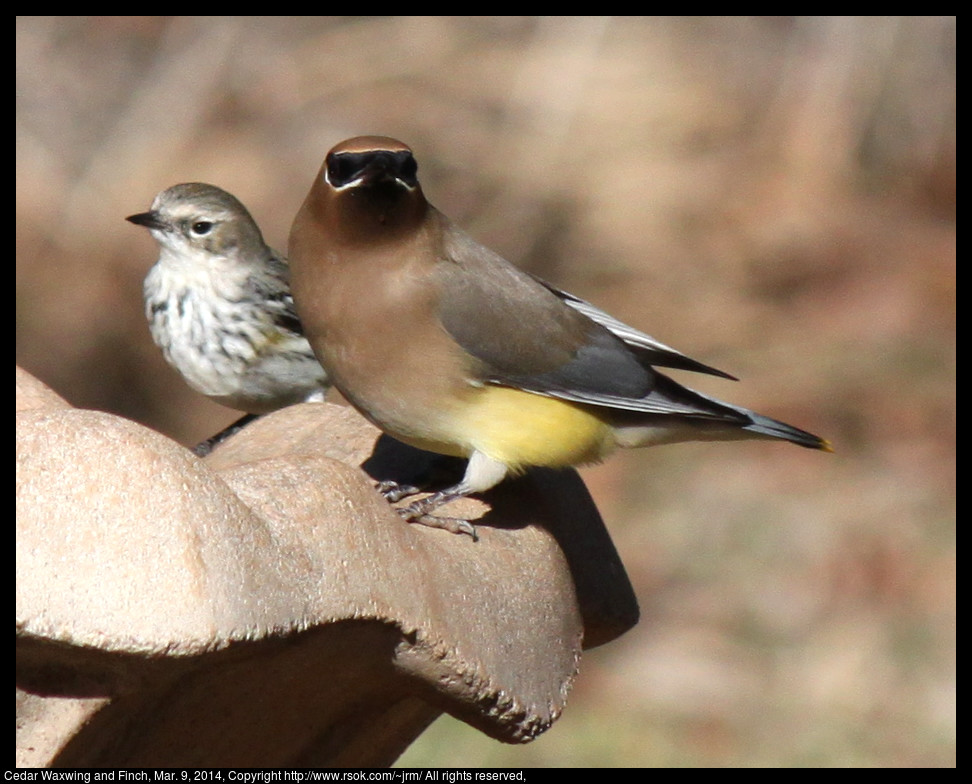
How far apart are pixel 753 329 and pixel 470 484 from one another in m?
6.69

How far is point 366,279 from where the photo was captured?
412 cm

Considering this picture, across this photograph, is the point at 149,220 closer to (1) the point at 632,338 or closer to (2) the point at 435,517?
(1) the point at 632,338

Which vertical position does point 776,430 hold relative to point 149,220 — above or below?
below

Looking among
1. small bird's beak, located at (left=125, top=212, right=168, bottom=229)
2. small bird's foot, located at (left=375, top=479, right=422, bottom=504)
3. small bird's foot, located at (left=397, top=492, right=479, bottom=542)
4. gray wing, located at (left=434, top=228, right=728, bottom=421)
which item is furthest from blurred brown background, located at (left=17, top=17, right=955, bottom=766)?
small bird's foot, located at (left=397, top=492, right=479, bottom=542)

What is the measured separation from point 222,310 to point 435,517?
73.8 inches

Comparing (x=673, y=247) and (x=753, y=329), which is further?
(x=673, y=247)

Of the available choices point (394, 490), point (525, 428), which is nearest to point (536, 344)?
point (525, 428)

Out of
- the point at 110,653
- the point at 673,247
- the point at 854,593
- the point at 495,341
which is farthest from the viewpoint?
the point at 673,247

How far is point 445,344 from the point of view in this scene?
13.7 feet

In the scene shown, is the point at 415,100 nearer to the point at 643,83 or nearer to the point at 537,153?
the point at 537,153

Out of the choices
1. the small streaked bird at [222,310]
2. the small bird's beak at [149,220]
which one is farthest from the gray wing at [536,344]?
the small bird's beak at [149,220]

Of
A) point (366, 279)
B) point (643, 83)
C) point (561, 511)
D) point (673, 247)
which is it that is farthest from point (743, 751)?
point (643, 83)

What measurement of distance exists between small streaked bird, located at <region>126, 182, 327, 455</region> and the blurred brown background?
3.11 meters
